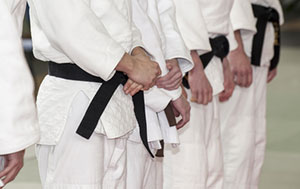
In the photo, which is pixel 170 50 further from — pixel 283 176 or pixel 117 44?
pixel 283 176

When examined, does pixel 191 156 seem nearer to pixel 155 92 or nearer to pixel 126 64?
pixel 155 92

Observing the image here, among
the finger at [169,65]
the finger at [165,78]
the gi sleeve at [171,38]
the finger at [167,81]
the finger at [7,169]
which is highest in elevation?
the finger at [7,169]

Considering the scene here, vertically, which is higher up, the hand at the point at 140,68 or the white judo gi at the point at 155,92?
the hand at the point at 140,68

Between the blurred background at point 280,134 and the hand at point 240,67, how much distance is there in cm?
108

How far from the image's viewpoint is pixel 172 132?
2.48 m

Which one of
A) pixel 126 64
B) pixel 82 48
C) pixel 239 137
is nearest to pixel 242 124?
pixel 239 137

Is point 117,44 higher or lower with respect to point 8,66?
lower

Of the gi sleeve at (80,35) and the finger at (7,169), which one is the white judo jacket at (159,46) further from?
the finger at (7,169)

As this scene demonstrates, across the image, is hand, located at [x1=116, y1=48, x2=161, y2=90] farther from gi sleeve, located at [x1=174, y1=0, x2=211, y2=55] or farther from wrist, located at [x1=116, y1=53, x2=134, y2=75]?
gi sleeve, located at [x1=174, y1=0, x2=211, y2=55]

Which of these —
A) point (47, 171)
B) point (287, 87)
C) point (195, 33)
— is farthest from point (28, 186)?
point (287, 87)

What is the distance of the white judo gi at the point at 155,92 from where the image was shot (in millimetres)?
2326

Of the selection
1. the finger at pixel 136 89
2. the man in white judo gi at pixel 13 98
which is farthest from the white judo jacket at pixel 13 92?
the finger at pixel 136 89

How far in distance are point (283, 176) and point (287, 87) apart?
3.94 meters

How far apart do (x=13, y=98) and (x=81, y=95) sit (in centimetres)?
43
